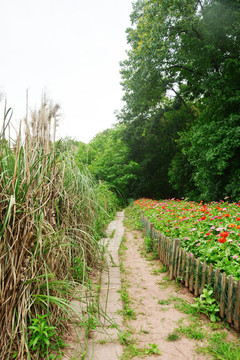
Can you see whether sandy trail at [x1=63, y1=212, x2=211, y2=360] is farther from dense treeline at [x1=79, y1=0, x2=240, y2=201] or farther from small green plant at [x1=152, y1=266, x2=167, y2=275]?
dense treeline at [x1=79, y1=0, x2=240, y2=201]

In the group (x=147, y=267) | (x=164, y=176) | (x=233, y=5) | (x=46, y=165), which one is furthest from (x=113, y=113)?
(x=46, y=165)

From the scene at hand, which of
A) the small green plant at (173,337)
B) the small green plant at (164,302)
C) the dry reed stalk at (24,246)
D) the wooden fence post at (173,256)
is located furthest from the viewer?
the wooden fence post at (173,256)

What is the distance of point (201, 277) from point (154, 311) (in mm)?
679

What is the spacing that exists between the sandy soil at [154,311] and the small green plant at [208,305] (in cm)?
19

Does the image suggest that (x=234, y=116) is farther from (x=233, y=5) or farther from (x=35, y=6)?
(x=35, y=6)

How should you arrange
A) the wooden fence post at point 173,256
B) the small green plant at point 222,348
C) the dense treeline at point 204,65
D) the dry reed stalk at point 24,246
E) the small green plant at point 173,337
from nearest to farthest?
1. the dry reed stalk at point 24,246
2. the small green plant at point 222,348
3. the small green plant at point 173,337
4. the wooden fence post at point 173,256
5. the dense treeline at point 204,65

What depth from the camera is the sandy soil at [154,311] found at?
1923 millimetres

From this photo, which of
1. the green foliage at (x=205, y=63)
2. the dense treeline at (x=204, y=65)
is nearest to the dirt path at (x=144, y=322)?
the dense treeline at (x=204, y=65)

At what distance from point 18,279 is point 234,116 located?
9206 millimetres

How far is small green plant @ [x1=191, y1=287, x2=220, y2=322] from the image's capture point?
2.37 m

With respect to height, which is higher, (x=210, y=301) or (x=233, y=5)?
(x=233, y=5)

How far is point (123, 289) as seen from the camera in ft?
9.99

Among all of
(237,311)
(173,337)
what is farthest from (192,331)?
(237,311)

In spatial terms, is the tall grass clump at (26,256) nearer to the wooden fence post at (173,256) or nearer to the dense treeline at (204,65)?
the wooden fence post at (173,256)
